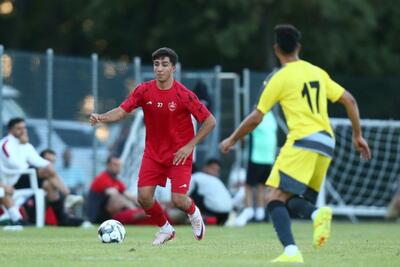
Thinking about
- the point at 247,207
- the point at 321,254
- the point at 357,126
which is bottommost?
the point at 247,207

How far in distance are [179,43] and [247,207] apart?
14304 millimetres

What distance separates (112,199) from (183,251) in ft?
26.3

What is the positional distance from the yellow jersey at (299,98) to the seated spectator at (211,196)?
9945 millimetres

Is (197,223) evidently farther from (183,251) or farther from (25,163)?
(25,163)

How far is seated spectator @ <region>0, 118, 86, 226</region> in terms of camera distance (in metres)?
18.1

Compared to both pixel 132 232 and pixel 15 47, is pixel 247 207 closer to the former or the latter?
pixel 132 232

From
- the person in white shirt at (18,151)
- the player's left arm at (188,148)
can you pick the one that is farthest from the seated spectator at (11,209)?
the player's left arm at (188,148)

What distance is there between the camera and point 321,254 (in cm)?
1130


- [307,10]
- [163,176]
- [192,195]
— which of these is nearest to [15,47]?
[307,10]

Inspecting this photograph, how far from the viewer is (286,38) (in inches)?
398

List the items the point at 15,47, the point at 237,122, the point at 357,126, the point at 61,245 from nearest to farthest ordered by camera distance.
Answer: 1. the point at 357,126
2. the point at 61,245
3. the point at 237,122
4. the point at 15,47

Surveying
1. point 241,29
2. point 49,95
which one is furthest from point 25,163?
point 241,29

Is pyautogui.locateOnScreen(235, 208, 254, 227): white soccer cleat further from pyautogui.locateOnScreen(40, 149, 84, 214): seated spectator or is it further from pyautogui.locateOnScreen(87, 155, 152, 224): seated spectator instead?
pyautogui.locateOnScreen(40, 149, 84, 214): seated spectator

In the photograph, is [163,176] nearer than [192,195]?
Answer: Yes
